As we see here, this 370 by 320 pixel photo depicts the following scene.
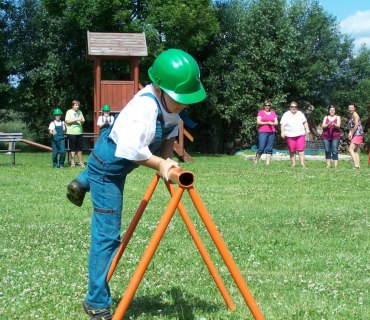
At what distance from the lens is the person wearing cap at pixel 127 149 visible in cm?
440

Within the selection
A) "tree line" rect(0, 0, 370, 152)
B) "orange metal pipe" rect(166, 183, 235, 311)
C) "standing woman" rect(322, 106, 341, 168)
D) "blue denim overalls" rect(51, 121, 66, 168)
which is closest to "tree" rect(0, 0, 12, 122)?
"tree line" rect(0, 0, 370, 152)

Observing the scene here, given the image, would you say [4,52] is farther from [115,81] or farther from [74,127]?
[74,127]

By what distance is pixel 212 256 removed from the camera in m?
7.31

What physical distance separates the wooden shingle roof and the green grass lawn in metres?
13.2

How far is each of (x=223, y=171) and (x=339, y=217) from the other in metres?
8.31

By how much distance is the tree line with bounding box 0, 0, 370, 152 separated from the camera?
35.1m

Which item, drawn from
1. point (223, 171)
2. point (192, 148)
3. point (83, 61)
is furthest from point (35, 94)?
point (223, 171)

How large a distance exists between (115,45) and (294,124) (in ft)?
29.1

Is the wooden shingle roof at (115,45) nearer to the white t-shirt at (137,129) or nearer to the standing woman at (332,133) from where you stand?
the standing woman at (332,133)

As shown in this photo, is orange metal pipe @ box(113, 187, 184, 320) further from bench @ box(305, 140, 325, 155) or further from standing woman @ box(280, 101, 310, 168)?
bench @ box(305, 140, 325, 155)

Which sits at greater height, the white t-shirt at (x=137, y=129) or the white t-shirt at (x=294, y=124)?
the white t-shirt at (x=137, y=129)

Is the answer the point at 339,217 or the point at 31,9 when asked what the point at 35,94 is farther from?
the point at 339,217

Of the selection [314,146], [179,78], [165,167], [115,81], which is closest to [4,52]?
[115,81]

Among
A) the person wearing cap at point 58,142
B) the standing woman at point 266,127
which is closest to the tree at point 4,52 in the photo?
the person wearing cap at point 58,142
